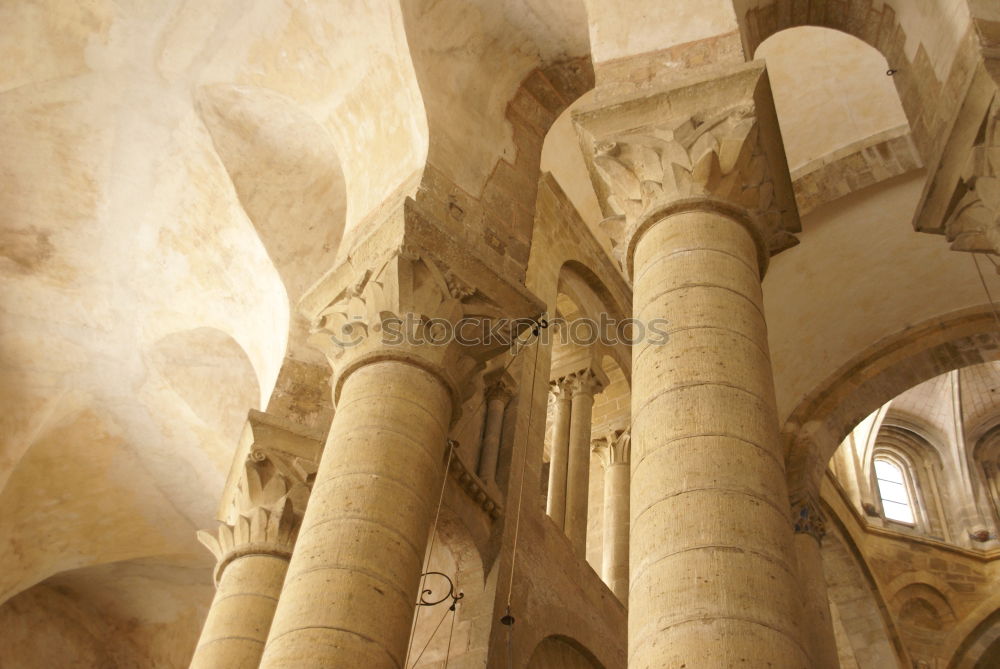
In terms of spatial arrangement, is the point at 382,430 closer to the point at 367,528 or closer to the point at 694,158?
the point at 367,528

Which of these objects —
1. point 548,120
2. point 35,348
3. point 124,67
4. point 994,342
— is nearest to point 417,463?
point 548,120

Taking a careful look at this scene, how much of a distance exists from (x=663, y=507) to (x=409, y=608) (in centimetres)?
158

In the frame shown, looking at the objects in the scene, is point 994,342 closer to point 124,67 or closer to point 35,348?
point 124,67

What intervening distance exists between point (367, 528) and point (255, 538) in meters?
2.36

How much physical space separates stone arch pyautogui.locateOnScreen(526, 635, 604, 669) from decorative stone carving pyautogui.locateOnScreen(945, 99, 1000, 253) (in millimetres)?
3491

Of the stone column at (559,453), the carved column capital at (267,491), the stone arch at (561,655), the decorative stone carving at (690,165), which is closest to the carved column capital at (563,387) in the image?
the stone column at (559,453)

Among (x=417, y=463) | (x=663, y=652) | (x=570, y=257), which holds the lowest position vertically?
(x=663, y=652)

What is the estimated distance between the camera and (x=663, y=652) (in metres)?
3.06

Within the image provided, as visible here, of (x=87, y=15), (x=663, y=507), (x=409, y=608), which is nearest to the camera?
(x=663, y=507)

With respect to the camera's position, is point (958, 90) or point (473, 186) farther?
point (473, 186)

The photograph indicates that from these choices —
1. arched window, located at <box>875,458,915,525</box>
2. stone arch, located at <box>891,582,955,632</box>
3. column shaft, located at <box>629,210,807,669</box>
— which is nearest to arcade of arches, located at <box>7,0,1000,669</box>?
column shaft, located at <box>629,210,807,669</box>

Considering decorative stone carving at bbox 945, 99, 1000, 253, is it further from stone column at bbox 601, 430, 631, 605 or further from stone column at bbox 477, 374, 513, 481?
stone column at bbox 601, 430, 631, 605

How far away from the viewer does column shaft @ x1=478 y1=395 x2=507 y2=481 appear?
23.3ft

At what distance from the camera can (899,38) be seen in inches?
222
